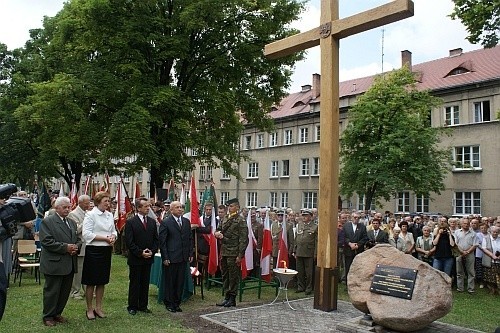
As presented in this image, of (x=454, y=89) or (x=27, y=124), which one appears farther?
(x=454, y=89)

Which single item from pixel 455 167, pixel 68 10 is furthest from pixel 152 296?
pixel 455 167

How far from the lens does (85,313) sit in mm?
7664

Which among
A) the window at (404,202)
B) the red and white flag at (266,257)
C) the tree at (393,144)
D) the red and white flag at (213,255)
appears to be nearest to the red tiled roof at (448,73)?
the tree at (393,144)

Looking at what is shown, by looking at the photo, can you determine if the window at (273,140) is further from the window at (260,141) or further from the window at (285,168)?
the window at (285,168)

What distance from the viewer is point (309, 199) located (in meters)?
39.5

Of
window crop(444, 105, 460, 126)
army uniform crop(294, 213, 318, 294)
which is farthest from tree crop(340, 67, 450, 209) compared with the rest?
army uniform crop(294, 213, 318, 294)

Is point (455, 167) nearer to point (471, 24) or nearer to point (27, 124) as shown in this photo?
point (471, 24)

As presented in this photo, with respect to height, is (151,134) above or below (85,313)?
above

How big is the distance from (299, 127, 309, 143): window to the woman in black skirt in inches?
1365

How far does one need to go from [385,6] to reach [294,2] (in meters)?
12.8

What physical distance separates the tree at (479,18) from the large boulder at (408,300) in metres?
9.52

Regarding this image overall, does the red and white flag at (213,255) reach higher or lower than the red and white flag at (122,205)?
lower

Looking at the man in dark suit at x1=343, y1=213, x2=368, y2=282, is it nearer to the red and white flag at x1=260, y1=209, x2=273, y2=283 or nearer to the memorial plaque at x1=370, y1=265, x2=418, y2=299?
the red and white flag at x1=260, y1=209, x2=273, y2=283

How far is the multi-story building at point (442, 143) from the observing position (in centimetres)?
2914
